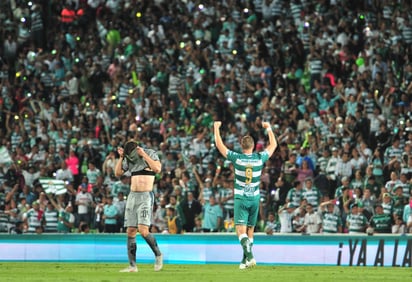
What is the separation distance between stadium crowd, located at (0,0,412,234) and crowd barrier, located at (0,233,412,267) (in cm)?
77

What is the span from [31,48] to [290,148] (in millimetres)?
12656

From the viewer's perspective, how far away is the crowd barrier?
24.5m

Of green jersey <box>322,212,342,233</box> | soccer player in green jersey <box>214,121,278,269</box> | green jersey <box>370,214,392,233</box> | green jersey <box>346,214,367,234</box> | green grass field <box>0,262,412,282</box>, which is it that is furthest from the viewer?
green jersey <box>322,212,342,233</box>

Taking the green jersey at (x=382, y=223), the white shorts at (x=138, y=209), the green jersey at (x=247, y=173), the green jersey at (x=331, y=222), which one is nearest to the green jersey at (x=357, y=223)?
the green jersey at (x=382, y=223)

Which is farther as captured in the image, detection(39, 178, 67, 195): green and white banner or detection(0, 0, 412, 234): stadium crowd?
detection(39, 178, 67, 195): green and white banner

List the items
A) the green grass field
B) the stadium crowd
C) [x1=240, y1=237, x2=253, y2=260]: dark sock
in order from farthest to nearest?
the stadium crowd → [x1=240, y1=237, x2=253, y2=260]: dark sock → the green grass field

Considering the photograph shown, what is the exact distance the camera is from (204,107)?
1300 inches

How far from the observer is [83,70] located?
3700cm

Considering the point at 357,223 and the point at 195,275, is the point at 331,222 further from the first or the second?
the point at 195,275

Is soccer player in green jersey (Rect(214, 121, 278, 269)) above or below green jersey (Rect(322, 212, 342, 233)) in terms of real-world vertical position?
above

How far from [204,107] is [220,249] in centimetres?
776

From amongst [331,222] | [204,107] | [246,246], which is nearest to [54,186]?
[204,107]

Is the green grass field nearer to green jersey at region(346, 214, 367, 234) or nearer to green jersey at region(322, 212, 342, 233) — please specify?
green jersey at region(346, 214, 367, 234)

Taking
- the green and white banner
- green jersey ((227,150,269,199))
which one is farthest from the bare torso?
the green and white banner
